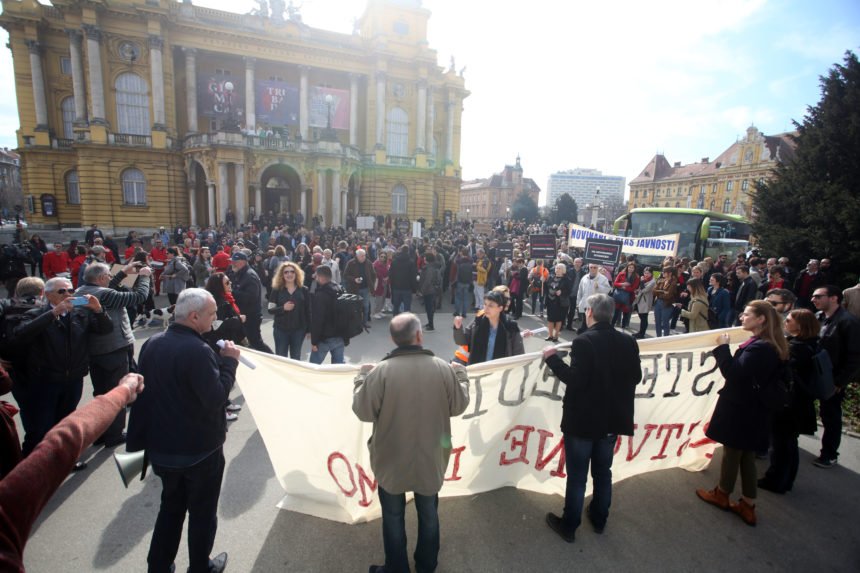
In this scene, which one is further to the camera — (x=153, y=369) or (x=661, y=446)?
(x=661, y=446)

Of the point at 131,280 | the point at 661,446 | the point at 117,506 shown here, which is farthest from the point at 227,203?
the point at 661,446

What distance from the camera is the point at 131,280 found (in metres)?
9.33

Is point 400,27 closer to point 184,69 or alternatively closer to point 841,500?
point 184,69

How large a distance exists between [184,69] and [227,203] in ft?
43.7

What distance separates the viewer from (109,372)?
4.68 meters

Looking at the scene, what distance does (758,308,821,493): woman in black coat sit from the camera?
3969 mm

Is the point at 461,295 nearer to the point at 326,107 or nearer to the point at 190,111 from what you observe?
the point at 326,107

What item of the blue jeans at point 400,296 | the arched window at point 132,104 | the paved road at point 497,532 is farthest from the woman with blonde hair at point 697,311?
the arched window at point 132,104

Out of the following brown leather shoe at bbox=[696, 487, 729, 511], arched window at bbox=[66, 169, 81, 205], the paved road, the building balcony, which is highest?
the building balcony

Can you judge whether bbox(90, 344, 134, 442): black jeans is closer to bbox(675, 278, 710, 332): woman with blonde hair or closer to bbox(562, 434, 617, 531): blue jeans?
bbox(562, 434, 617, 531): blue jeans

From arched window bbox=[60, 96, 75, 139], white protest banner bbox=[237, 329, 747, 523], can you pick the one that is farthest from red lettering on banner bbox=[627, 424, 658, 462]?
arched window bbox=[60, 96, 75, 139]

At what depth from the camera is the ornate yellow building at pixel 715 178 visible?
6234cm

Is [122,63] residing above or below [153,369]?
above

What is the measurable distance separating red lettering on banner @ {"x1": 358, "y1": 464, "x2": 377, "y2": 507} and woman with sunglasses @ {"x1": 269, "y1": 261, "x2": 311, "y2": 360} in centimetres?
287
